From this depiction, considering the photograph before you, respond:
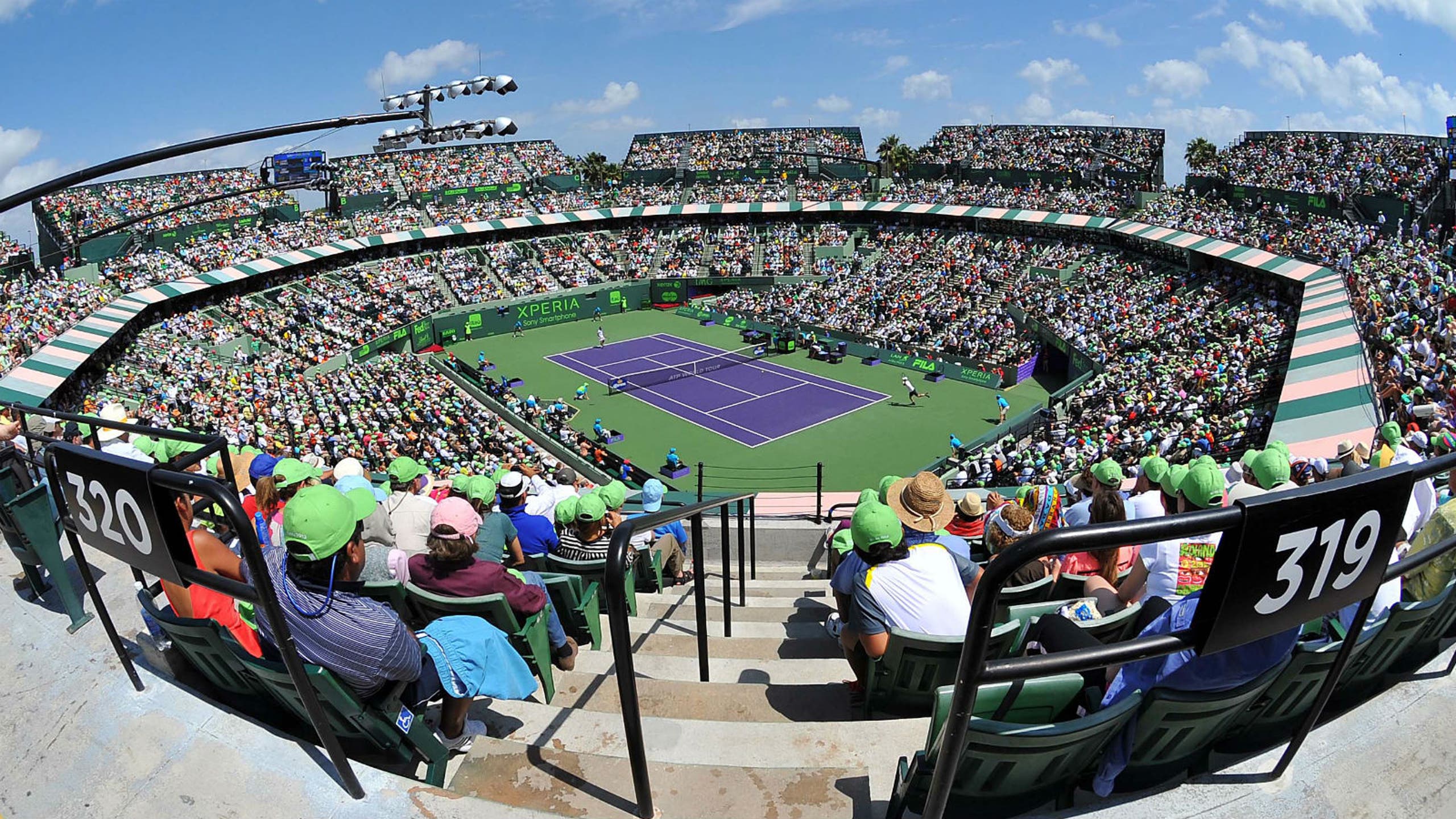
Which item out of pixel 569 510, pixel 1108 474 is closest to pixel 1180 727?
pixel 1108 474

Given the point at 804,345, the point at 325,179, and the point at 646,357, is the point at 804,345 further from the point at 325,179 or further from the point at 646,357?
the point at 325,179

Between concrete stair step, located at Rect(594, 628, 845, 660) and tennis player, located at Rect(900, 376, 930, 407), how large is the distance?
2599 cm

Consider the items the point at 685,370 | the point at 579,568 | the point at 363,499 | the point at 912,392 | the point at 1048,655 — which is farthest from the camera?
the point at 685,370

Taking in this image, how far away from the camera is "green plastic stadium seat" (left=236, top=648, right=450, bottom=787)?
363 cm

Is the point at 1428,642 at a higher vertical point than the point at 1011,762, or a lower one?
lower

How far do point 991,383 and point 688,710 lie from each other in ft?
103

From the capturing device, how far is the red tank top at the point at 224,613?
4305mm

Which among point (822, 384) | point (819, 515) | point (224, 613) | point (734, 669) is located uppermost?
point (224, 613)

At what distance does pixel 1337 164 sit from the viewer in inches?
1754

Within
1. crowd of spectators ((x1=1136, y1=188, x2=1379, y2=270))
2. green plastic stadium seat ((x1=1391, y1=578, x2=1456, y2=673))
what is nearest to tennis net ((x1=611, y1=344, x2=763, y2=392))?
crowd of spectators ((x1=1136, y1=188, x2=1379, y2=270))

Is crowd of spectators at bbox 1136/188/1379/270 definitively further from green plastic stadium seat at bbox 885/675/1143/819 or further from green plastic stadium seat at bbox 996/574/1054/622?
green plastic stadium seat at bbox 885/675/1143/819

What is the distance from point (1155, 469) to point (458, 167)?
71.0 meters

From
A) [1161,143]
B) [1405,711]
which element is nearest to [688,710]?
[1405,711]

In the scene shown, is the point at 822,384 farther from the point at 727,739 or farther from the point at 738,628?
the point at 727,739
